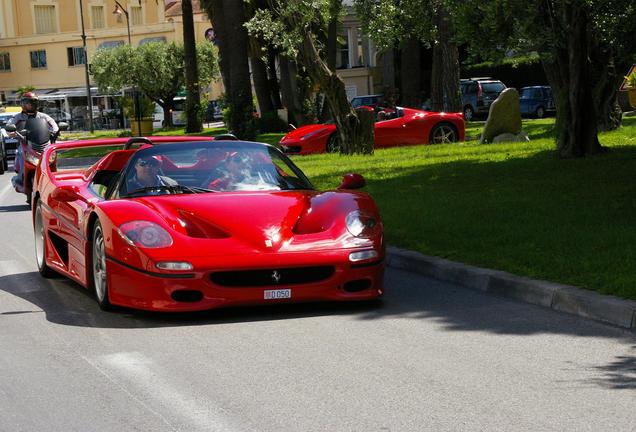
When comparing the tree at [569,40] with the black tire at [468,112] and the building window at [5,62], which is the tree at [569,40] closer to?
the black tire at [468,112]

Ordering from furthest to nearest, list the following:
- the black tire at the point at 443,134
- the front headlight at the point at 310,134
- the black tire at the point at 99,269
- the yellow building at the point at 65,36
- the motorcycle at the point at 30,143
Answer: the yellow building at the point at 65,36, the black tire at the point at 443,134, the front headlight at the point at 310,134, the motorcycle at the point at 30,143, the black tire at the point at 99,269

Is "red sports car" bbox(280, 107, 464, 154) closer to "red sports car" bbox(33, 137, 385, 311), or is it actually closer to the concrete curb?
the concrete curb

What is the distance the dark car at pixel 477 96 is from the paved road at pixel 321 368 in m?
42.8

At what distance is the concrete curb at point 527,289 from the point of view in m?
8.04

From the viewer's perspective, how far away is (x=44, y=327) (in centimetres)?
850

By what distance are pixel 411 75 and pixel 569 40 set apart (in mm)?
27030

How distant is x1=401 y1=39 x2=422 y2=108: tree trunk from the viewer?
45.1m

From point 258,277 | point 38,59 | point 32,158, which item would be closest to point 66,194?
point 258,277

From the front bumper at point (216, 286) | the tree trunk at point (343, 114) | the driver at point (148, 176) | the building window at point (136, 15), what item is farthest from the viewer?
the building window at point (136, 15)

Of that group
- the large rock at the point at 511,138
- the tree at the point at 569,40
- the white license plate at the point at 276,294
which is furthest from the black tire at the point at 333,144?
the white license plate at the point at 276,294

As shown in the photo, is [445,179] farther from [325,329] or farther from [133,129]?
[133,129]

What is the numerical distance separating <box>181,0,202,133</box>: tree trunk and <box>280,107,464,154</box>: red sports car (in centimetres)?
2043

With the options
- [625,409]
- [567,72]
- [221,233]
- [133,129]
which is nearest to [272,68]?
[133,129]

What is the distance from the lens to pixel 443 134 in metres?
29.3
